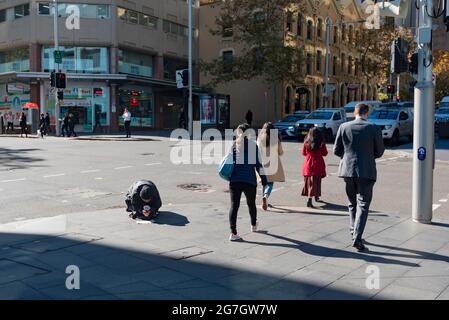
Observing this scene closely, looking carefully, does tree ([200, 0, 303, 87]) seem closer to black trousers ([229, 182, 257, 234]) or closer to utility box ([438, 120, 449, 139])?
utility box ([438, 120, 449, 139])

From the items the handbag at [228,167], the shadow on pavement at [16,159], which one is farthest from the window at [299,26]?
the handbag at [228,167]

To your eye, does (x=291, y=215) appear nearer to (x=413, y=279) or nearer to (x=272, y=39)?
(x=413, y=279)

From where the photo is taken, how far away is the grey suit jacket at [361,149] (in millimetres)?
6508

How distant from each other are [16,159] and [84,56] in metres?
22.7

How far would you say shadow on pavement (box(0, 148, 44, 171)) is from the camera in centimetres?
1549

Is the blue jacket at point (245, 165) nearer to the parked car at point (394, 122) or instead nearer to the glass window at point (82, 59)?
the parked car at point (394, 122)

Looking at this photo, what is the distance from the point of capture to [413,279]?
536 centimetres

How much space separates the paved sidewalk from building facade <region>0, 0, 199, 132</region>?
103 feet

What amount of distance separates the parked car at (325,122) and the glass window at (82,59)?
58.8ft

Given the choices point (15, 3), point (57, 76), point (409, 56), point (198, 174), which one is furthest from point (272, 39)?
point (409, 56)

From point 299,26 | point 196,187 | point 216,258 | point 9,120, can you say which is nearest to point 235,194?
point 216,258

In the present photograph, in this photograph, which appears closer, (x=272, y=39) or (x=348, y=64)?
(x=272, y=39)

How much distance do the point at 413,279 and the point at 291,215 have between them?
3572mm
